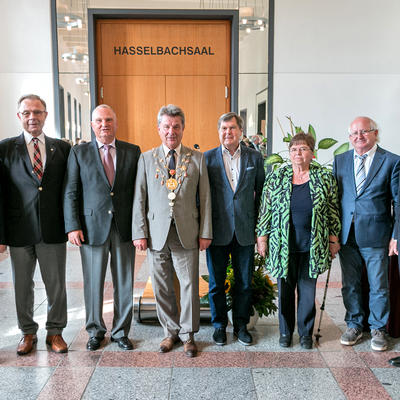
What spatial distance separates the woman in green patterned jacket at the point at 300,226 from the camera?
3.16 m

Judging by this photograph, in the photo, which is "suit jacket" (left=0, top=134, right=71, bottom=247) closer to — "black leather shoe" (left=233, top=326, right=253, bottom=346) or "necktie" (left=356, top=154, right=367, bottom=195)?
"black leather shoe" (left=233, top=326, right=253, bottom=346)

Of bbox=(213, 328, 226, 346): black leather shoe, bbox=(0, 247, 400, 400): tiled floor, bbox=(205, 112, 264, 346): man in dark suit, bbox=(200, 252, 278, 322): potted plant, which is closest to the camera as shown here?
bbox=(0, 247, 400, 400): tiled floor

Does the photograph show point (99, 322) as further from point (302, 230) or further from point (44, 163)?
point (302, 230)

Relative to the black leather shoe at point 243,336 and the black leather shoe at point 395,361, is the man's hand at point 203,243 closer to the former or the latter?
the black leather shoe at point 243,336

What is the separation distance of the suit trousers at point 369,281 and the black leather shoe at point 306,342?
40cm

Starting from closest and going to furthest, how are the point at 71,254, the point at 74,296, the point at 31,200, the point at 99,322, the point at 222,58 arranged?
the point at 31,200 → the point at 99,322 → the point at 74,296 → the point at 71,254 → the point at 222,58

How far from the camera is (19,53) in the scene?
22.4 ft

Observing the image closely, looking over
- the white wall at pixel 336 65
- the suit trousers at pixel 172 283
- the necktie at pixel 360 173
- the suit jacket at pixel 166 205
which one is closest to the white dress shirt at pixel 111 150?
the suit jacket at pixel 166 205

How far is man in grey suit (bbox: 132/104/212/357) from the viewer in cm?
313

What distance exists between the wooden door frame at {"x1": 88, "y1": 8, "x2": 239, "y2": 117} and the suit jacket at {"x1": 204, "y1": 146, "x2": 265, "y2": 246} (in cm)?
415

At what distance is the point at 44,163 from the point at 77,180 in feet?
0.91

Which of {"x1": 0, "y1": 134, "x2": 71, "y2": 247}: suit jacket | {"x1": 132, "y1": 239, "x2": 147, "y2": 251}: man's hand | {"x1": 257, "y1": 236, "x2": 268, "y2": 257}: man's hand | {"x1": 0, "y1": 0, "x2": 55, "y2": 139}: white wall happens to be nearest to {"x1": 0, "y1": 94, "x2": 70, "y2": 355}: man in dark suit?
{"x1": 0, "y1": 134, "x2": 71, "y2": 247}: suit jacket

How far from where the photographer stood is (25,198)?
10.2 feet

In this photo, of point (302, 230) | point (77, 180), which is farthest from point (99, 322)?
point (302, 230)
